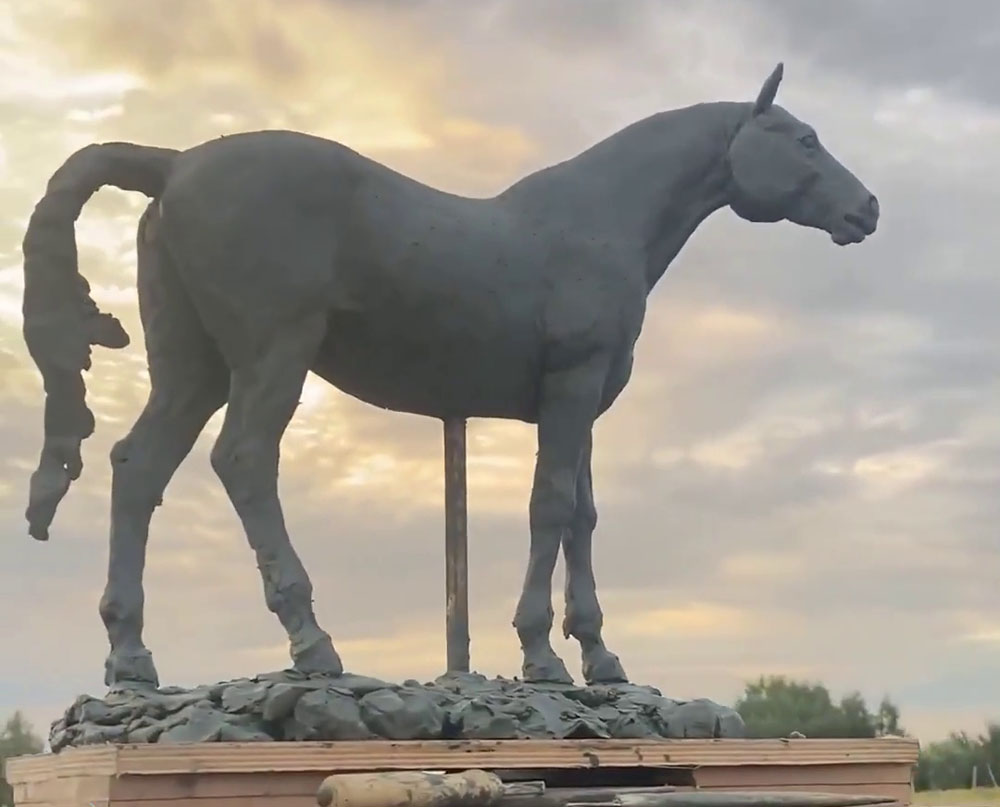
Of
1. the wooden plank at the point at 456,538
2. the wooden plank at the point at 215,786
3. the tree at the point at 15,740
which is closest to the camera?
the wooden plank at the point at 215,786

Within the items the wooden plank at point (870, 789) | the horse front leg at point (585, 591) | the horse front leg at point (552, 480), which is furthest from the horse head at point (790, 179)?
the wooden plank at point (870, 789)

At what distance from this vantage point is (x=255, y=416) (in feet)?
12.6

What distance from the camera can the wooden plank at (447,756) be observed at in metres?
3.24

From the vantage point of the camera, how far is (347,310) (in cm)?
399

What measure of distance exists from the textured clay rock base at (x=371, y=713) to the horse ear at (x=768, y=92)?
186cm

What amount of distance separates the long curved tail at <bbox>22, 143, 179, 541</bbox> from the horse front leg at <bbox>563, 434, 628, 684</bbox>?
1.46 metres

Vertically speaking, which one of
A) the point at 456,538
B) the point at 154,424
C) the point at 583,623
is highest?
the point at 154,424

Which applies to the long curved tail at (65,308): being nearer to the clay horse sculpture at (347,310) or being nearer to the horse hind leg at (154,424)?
the clay horse sculpture at (347,310)

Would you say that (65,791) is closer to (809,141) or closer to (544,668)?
(544,668)

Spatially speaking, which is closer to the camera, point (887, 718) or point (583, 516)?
point (583, 516)

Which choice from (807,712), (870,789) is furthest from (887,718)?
(870,789)

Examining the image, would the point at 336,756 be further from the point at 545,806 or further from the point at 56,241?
the point at 56,241

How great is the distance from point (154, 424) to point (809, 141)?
7.25ft

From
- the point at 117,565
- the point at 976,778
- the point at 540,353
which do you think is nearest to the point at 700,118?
the point at 540,353
